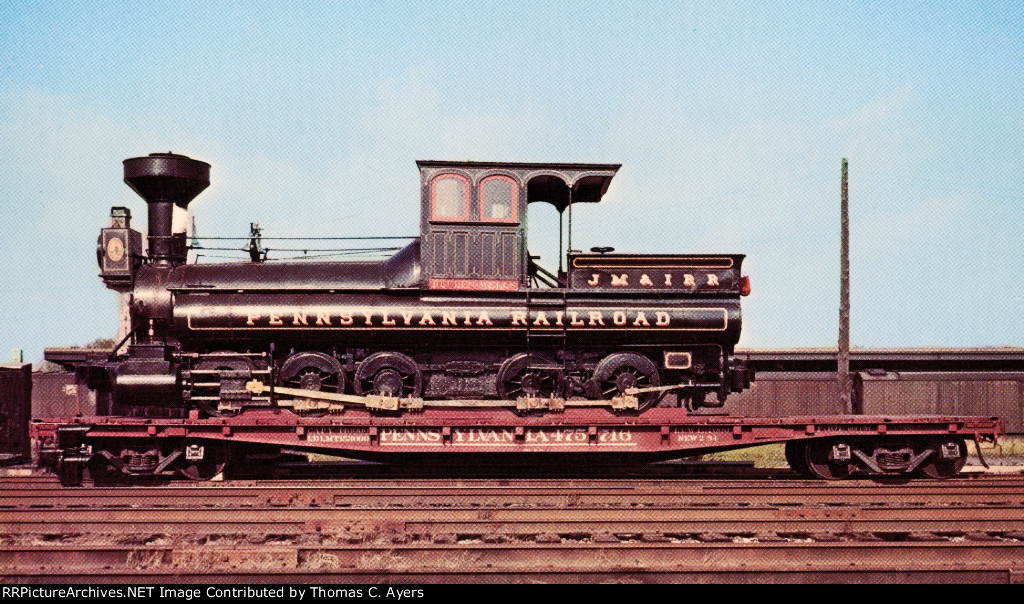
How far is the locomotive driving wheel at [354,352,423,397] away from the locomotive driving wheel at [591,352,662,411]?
262 centimetres

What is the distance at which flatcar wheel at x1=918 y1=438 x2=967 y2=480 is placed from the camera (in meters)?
10.8

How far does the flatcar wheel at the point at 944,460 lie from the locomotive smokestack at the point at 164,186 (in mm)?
11544

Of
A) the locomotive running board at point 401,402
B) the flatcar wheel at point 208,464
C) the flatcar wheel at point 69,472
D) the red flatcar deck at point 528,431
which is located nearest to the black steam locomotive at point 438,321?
the locomotive running board at point 401,402

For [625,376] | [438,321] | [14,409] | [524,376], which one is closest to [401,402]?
[438,321]

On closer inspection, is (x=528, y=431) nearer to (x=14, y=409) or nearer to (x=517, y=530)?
(x=517, y=530)

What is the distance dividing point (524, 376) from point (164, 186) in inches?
242

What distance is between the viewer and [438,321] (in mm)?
10930

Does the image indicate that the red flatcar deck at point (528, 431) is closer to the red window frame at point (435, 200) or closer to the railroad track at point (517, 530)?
the railroad track at point (517, 530)

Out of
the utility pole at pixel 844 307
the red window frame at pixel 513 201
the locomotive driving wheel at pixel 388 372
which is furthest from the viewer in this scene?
the utility pole at pixel 844 307

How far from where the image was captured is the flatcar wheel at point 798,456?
450 inches

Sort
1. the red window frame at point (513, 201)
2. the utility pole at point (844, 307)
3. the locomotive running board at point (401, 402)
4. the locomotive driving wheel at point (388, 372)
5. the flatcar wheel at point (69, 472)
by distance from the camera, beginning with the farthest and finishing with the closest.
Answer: the utility pole at point (844, 307)
the red window frame at point (513, 201)
the locomotive driving wheel at point (388, 372)
the locomotive running board at point (401, 402)
the flatcar wheel at point (69, 472)

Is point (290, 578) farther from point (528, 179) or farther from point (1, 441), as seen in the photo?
point (1, 441)
